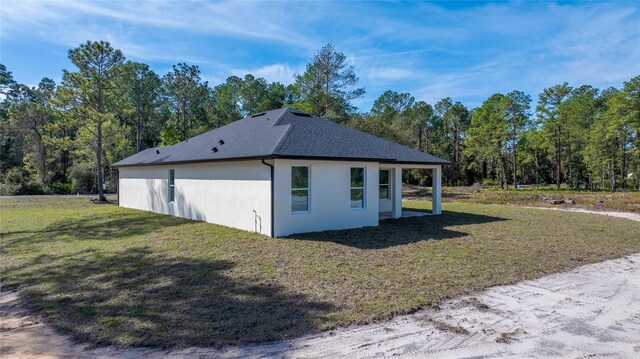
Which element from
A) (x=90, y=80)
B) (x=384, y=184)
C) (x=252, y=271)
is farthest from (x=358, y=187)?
(x=90, y=80)

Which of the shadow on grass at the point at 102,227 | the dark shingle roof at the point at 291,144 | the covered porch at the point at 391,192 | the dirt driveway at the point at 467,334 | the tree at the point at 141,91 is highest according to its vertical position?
the tree at the point at 141,91

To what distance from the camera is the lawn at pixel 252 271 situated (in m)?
4.62

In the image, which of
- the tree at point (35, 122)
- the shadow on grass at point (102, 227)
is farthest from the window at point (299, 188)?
the tree at point (35, 122)

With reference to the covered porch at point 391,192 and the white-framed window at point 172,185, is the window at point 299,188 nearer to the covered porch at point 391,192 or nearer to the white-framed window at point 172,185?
the covered porch at point 391,192

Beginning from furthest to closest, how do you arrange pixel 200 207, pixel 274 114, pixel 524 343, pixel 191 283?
pixel 274 114 → pixel 200 207 → pixel 191 283 → pixel 524 343

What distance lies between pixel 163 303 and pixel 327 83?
28231mm

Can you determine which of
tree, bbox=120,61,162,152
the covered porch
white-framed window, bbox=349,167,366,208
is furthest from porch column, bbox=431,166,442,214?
tree, bbox=120,61,162,152

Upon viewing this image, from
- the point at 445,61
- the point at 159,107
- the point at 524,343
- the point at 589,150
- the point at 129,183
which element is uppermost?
the point at 159,107

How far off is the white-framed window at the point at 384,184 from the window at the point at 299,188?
612 cm

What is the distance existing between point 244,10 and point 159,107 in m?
42.0

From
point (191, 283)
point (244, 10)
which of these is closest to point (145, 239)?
point (191, 283)

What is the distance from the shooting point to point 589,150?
37.5 meters

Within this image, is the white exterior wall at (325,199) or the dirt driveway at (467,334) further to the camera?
the white exterior wall at (325,199)

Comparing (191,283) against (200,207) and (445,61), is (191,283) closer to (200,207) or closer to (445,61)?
(200,207)
